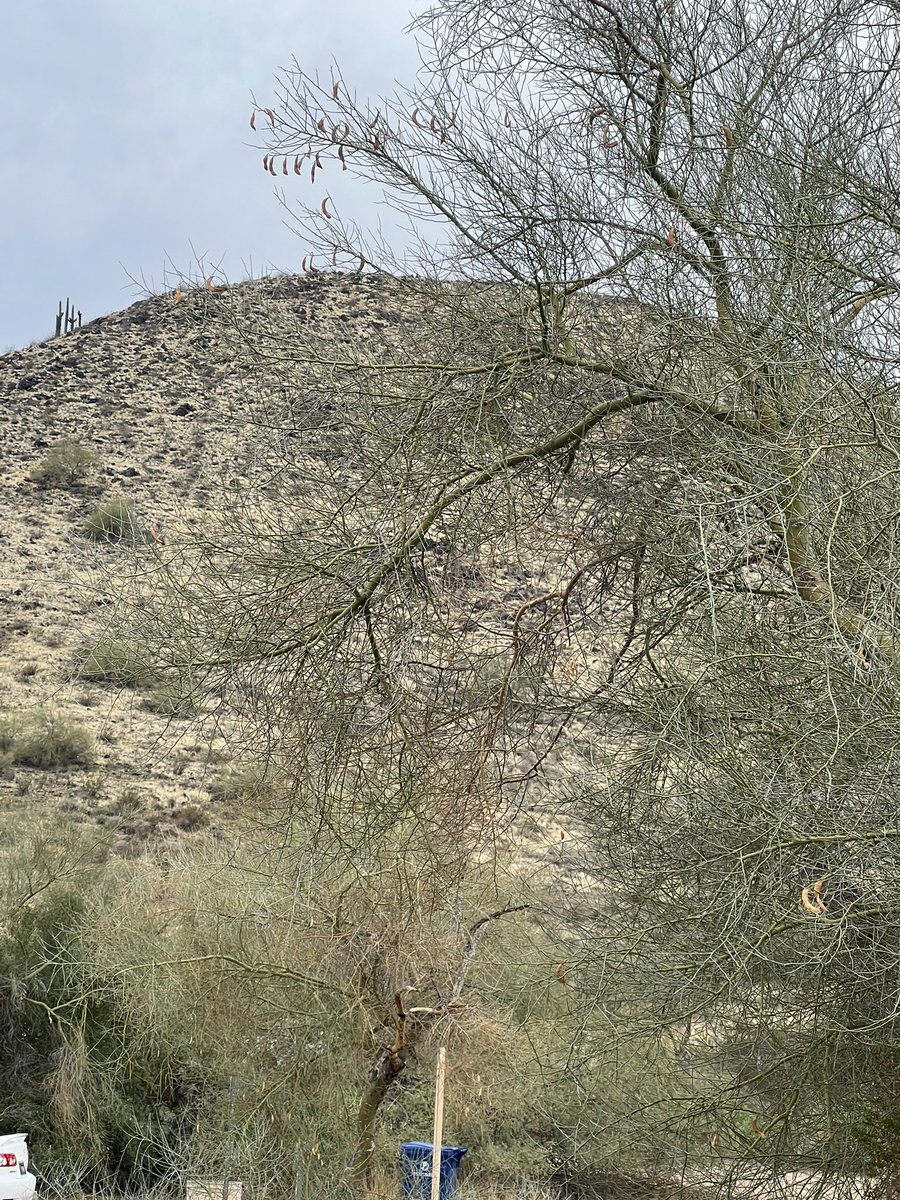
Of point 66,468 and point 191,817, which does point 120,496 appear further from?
point 66,468

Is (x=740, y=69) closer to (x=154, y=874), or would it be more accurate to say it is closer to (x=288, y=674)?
(x=288, y=674)

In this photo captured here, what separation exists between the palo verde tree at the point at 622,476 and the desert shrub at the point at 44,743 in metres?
21.2

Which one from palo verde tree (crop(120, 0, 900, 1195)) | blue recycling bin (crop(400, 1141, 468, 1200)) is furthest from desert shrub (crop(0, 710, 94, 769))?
palo verde tree (crop(120, 0, 900, 1195))

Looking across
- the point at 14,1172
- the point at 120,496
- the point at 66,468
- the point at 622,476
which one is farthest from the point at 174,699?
the point at 66,468

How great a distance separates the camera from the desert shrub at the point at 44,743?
84.7 feet

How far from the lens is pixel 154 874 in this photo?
1557 cm

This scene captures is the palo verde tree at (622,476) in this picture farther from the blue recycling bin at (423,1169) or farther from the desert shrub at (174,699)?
the blue recycling bin at (423,1169)

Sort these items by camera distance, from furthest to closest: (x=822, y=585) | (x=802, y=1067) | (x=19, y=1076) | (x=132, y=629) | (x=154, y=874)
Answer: (x=154, y=874) < (x=19, y=1076) < (x=802, y=1067) < (x=132, y=629) < (x=822, y=585)

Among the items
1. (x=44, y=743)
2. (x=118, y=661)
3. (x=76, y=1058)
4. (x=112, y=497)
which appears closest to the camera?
(x=118, y=661)

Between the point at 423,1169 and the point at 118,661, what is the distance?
7.71m

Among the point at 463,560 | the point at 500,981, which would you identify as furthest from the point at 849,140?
the point at 500,981

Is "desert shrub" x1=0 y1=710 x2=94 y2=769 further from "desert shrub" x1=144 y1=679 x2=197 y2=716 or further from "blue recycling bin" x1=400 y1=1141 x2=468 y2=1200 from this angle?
"desert shrub" x1=144 y1=679 x2=197 y2=716

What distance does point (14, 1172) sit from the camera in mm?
10180

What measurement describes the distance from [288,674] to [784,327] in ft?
7.49
